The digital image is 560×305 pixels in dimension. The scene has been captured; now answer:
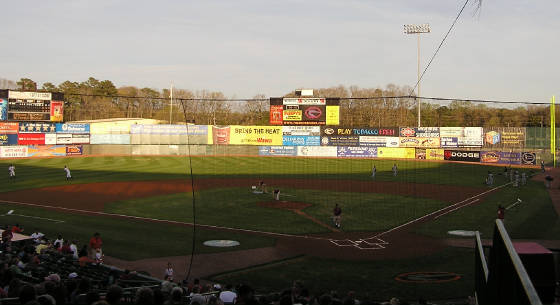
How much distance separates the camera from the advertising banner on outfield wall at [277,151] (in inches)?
2936

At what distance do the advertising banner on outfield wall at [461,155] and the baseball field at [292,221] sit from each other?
8.78 metres

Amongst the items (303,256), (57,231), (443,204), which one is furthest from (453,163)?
(57,231)

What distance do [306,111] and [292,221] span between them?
142 ft

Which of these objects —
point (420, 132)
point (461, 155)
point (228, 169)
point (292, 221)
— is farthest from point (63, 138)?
point (461, 155)

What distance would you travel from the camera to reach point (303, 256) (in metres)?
20.1

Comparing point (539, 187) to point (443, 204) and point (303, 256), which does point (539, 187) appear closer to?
point (443, 204)

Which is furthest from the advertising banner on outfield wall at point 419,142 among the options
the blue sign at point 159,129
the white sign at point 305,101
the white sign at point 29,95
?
the white sign at point 29,95

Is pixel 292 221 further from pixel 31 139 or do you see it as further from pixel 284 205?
pixel 31 139

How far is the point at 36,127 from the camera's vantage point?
65.7m

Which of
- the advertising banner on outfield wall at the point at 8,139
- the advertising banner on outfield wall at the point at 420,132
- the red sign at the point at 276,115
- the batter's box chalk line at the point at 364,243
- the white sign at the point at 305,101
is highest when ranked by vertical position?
the white sign at the point at 305,101

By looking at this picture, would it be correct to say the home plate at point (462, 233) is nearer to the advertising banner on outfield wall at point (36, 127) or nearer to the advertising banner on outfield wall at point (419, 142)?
the advertising banner on outfield wall at point (419, 142)

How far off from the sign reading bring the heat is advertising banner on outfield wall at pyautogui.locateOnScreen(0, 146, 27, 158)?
35.7 meters

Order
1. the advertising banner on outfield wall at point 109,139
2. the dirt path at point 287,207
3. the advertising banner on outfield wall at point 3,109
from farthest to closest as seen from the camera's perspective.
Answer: the advertising banner on outfield wall at point 109,139 < the advertising banner on outfield wall at point 3,109 < the dirt path at point 287,207

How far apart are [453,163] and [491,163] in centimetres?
486
